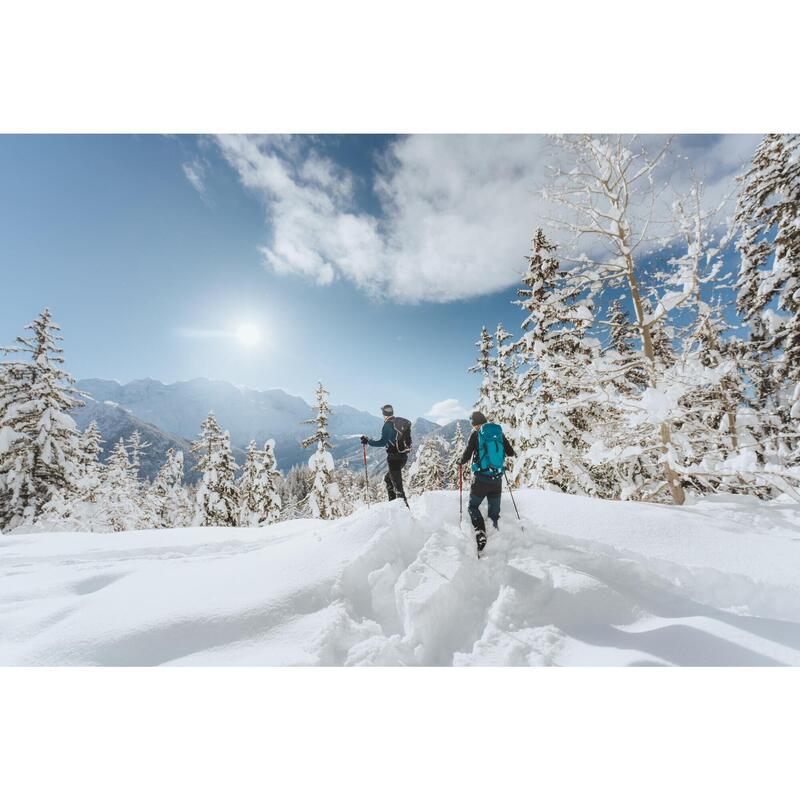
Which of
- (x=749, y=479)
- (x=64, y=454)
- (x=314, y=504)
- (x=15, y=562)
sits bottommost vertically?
(x=314, y=504)

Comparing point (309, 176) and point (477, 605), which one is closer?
point (477, 605)

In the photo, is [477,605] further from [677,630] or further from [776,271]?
[776,271]

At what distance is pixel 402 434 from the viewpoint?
652 cm

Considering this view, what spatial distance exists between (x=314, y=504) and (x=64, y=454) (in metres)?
10.9

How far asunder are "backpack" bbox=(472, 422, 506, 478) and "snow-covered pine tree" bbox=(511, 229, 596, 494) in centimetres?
655

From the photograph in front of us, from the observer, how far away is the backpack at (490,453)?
5.06m

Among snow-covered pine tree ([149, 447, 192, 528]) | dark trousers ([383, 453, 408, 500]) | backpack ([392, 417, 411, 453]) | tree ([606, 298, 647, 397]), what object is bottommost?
snow-covered pine tree ([149, 447, 192, 528])

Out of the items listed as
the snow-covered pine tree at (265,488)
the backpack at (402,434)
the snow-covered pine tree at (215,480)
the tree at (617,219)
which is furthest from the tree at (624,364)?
the snow-covered pine tree at (215,480)

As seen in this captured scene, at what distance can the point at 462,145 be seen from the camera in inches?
233

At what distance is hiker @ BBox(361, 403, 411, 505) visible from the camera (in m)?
6.39

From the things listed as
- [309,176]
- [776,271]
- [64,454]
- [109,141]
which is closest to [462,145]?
[309,176]

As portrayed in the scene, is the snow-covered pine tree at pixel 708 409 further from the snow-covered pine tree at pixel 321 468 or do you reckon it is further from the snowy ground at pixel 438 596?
the snow-covered pine tree at pixel 321 468

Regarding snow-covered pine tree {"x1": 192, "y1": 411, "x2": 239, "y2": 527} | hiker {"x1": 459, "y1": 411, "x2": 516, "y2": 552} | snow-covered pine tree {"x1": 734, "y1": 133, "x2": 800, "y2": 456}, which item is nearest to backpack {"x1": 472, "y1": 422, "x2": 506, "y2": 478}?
hiker {"x1": 459, "y1": 411, "x2": 516, "y2": 552}

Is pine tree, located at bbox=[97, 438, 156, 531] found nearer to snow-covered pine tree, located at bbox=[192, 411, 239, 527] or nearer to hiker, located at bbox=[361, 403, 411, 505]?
snow-covered pine tree, located at bbox=[192, 411, 239, 527]
